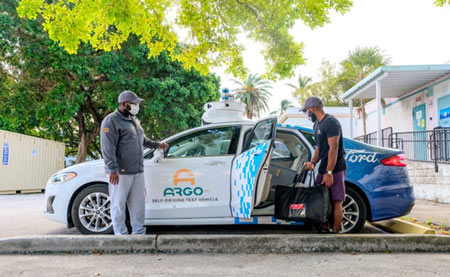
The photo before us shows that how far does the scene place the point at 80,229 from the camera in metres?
5.08

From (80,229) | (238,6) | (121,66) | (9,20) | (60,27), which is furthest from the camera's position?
(121,66)

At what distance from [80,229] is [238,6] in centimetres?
623

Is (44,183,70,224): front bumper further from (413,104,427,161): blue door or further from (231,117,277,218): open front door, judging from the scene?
(413,104,427,161): blue door

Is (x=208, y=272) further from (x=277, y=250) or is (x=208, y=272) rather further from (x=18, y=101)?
(x=18, y=101)

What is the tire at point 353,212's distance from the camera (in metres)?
5.05

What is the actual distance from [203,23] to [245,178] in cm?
550

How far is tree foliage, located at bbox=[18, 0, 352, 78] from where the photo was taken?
298 inches

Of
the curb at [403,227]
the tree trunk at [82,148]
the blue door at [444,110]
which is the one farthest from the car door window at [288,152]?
the tree trunk at [82,148]

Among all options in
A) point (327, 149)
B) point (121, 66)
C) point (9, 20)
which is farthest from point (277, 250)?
point (9, 20)

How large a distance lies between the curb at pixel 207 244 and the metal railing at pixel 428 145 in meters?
6.60

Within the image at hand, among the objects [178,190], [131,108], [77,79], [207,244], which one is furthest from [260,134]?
[77,79]

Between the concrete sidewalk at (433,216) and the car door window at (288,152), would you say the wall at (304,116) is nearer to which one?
the concrete sidewalk at (433,216)

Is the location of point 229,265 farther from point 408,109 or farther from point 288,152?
point 408,109

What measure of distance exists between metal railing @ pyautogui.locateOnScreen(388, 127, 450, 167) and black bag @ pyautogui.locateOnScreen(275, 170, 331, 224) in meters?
6.73
